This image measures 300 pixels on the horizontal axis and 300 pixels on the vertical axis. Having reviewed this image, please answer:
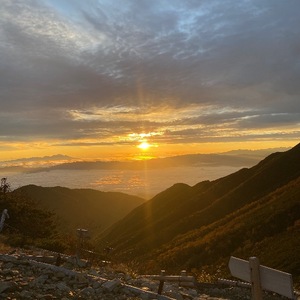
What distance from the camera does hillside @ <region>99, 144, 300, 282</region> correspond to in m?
35.0

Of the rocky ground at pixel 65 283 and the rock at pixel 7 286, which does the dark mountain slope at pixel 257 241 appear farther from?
the rock at pixel 7 286

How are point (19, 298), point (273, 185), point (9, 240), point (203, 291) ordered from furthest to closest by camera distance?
point (273, 185) < point (9, 240) < point (203, 291) < point (19, 298)

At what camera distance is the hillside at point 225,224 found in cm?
3503

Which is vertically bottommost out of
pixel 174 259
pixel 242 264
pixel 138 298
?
pixel 174 259

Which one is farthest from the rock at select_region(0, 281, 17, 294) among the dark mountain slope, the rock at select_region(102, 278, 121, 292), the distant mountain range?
the dark mountain slope

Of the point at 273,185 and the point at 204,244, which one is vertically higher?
the point at 273,185

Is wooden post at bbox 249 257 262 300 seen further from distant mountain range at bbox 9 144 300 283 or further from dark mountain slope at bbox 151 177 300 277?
dark mountain slope at bbox 151 177 300 277

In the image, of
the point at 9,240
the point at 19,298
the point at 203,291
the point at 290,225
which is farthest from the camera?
the point at 290,225

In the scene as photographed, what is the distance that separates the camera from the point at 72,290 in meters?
12.6

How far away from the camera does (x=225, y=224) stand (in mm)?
54344

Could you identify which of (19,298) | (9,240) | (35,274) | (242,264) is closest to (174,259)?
(9,240)

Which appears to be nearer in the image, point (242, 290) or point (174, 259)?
point (242, 290)

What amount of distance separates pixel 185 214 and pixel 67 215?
4601 inches

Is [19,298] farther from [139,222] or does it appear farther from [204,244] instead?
[139,222]
